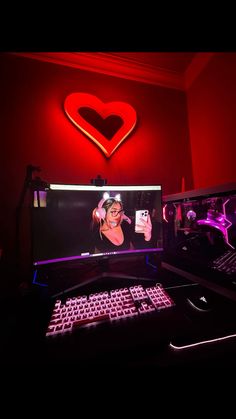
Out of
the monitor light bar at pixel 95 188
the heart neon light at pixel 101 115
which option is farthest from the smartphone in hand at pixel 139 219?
the heart neon light at pixel 101 115

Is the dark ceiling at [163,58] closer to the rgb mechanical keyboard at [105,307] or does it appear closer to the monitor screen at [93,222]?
the monitor screen at [93,222]

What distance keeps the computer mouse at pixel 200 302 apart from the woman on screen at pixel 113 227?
37 centimetres

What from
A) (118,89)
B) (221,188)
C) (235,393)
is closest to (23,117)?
(118,89)

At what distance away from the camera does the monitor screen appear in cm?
82

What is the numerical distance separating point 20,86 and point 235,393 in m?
1.73

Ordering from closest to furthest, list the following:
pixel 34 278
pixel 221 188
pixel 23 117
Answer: pixel 221 188 → pixel 34 278 → pixel 23 117

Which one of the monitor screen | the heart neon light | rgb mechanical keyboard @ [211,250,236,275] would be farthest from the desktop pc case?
the heart neon light

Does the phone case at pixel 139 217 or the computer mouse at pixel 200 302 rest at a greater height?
the phone case at pixel 139 217

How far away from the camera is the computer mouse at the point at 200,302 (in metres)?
0.61

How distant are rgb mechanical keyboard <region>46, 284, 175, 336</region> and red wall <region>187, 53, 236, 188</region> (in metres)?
0.96

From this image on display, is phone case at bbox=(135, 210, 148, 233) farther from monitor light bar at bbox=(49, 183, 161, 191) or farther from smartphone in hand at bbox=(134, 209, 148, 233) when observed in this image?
monitor light bar at bbox=(49, 183, 161, 191)
